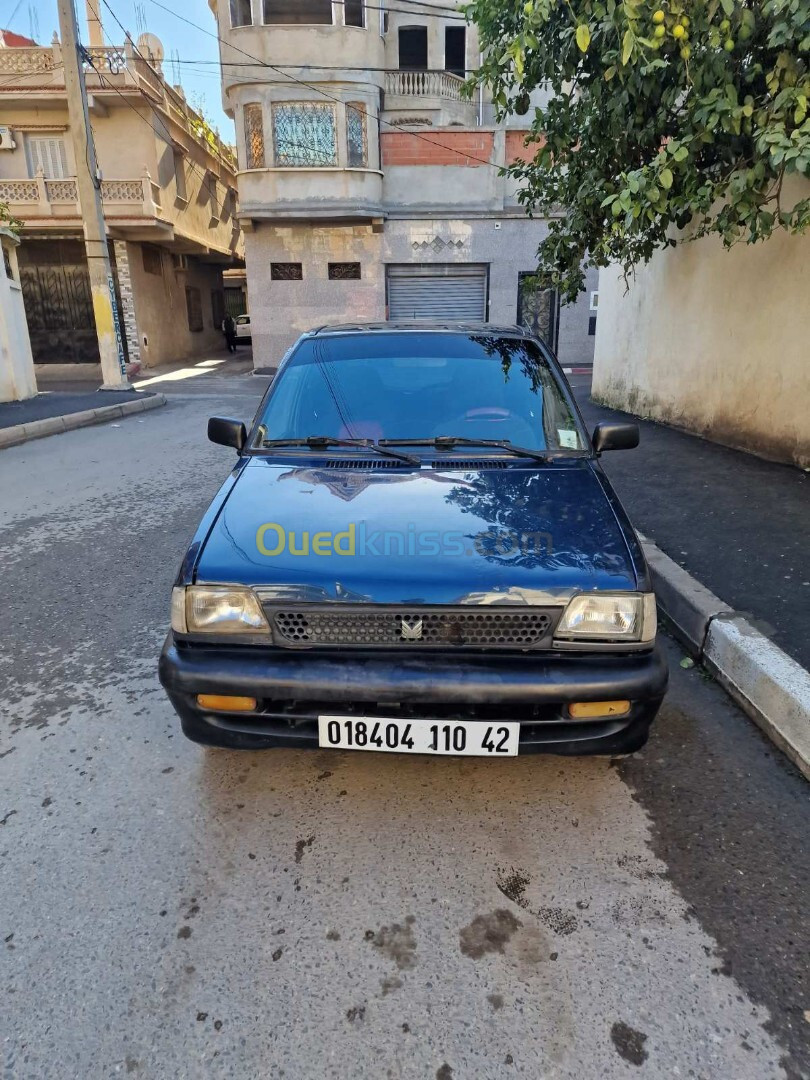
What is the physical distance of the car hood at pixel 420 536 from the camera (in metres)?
2.14

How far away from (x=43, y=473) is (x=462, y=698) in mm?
7106

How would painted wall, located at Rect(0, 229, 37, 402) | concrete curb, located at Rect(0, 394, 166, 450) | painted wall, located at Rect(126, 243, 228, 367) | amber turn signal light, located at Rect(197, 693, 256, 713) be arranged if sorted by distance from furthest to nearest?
painted wall, located at Rect(126, 243, 228, 367) → painted wall, located at Rect(0, 229, 37, 402) → concrete curb, located at Rect(0, 394, 166, 450) → amber turn signal light, located at Rect(197, 693, 256, 713)

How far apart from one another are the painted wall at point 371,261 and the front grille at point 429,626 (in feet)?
60.3

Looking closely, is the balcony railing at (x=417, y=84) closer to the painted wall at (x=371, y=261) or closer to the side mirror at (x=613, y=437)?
the painted wall at (x=371, y=261)

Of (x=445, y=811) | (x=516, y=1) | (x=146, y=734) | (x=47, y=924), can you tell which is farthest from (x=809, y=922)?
(x=516, y=1)

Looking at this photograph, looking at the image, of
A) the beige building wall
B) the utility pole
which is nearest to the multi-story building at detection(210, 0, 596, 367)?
the utility pole

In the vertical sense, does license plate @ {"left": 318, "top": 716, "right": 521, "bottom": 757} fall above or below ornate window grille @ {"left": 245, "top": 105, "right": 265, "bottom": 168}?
below

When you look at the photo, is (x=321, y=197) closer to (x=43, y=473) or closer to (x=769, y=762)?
(x=43, y=473)

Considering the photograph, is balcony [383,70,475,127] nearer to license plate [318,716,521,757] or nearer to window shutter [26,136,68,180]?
window shutter [26,136,68,180]

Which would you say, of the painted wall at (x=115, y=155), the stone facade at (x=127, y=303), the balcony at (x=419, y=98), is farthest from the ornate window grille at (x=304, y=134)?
the stone facade at (x=127, y=303)

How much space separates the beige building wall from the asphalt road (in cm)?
460

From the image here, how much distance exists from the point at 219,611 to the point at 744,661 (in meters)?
2.33

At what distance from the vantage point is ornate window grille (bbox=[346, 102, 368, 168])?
60.5 feet

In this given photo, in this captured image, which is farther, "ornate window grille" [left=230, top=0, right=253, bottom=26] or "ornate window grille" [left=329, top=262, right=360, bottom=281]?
"ornate window grille" [left=329, top=262, right=360, bottom=281]
